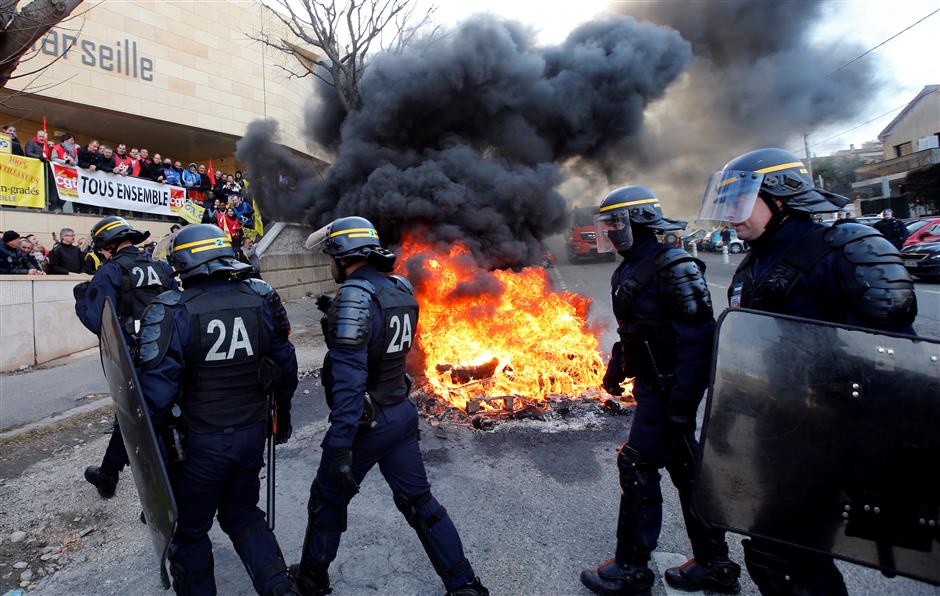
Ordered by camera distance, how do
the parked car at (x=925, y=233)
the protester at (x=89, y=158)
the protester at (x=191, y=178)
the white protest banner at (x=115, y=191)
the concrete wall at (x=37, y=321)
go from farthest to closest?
the parked car at (x=925, y=233)
the protester at (x=191, y=178)
the protester at (x=89, y=158)
the white protest banner at (x=115, y=191)
the concrete wall at (x=37, y=321)

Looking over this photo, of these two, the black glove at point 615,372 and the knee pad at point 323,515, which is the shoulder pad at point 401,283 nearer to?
the knee pad at point 323,515

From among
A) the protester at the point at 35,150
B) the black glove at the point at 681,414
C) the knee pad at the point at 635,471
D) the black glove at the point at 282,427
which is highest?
the protester at the point at 35,150

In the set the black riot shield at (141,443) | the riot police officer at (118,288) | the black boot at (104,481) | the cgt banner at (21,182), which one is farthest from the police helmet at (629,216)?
the cgt banner at (21,182)

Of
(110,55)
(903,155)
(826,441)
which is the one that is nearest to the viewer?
(826,441)

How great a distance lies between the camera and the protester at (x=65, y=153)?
9.40 metres

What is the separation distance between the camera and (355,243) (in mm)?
Answer: 2582

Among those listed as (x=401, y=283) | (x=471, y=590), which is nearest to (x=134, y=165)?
(x=401, y=283)

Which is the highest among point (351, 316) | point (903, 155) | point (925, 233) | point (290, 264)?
point (903, 155)

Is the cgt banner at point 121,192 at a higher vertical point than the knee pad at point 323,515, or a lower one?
higher

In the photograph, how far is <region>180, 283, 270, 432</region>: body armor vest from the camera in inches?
90.0

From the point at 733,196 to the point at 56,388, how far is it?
769 cm

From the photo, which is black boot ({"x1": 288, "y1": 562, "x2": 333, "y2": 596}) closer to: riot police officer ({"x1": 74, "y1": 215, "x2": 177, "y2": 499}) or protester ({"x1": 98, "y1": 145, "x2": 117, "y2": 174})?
riot police officer ({"x1": 74, "y1": 215, "x2": 177, "y2": 499})

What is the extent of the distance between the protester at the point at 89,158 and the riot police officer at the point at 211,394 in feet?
31.8

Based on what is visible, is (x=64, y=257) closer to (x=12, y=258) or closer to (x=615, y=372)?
(x=12, y=258)
